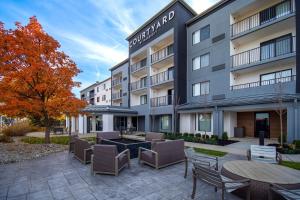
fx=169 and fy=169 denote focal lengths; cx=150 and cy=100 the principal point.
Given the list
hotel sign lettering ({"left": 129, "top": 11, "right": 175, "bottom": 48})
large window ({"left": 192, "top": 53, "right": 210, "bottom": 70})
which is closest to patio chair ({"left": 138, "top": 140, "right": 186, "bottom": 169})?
large window ({"left": 192, "top": 53, "right": 210, "bottom": 70})

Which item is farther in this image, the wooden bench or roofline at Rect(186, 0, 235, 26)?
roofline at Rect(186, 0, 235, 26)

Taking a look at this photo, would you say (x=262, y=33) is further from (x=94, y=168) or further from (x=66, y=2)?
(x=94, y=168)

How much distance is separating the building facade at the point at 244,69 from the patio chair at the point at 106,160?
10615 mm

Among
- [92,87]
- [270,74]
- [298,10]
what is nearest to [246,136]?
[270,74]

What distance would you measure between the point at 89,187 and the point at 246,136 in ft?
53.9

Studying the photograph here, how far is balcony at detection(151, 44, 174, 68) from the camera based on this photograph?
20381mm

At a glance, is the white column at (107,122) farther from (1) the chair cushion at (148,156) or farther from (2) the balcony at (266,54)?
(1) the chair cushion at (148,156)

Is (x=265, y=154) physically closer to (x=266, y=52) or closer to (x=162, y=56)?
(x=266, y=52)

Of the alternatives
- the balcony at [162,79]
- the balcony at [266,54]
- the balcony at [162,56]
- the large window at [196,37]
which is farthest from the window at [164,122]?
the balcony at [266,54]

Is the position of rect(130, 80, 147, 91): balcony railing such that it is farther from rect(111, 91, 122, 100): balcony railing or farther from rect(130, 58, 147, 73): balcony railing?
rect(111, 91, 122, 100): balcony railing

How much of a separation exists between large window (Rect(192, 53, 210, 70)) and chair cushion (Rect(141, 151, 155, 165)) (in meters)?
14.0

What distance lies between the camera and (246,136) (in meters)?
16.8

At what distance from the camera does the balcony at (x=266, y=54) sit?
41.1 feet

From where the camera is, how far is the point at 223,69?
1642 centimetres
